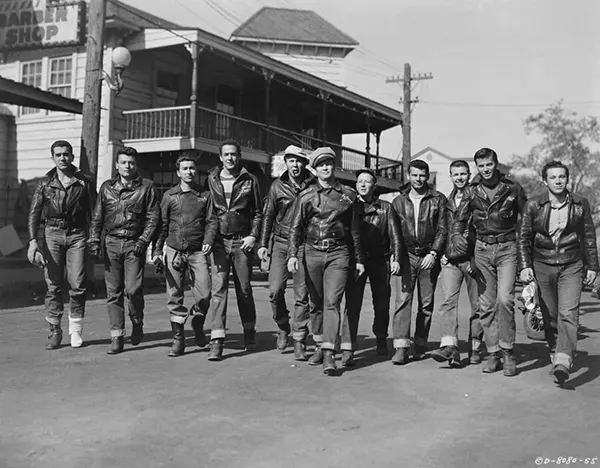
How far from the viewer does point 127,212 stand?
663 cm

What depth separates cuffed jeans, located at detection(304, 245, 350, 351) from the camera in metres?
5.77

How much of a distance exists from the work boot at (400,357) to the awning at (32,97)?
8932mm

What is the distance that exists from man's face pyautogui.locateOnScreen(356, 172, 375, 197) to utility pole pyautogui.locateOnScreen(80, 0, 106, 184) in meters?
6.89

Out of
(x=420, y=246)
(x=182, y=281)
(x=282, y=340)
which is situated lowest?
(x=282, y=340)

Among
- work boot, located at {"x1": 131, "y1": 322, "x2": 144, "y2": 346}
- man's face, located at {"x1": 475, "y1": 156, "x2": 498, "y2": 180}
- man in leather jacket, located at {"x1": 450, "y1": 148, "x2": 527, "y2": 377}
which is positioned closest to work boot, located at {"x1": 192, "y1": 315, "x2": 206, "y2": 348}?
work boot, located at {"x1": 131, "y1": 322, "x2": 144, "y2": 346}

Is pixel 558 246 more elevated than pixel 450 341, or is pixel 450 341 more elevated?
pixel 558 246

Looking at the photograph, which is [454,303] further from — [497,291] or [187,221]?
[187,221]

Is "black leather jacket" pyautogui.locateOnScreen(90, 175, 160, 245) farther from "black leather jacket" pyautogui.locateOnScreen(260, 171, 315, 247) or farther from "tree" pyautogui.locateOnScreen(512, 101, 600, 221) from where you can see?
"tree" pyautogui.locateOnScreen(512, 101, 600, 221)

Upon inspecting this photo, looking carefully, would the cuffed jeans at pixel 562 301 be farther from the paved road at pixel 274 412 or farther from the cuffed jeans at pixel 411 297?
the cuffed jeans at pixel 411 297

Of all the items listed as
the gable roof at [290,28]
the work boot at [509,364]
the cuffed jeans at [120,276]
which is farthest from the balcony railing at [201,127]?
A: the gable roof at [290,28]

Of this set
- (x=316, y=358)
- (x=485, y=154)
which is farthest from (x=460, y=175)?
(x=316, y=358)

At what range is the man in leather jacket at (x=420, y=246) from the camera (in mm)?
6332

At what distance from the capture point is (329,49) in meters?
34.0

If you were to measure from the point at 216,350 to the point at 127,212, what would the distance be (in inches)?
66.1
